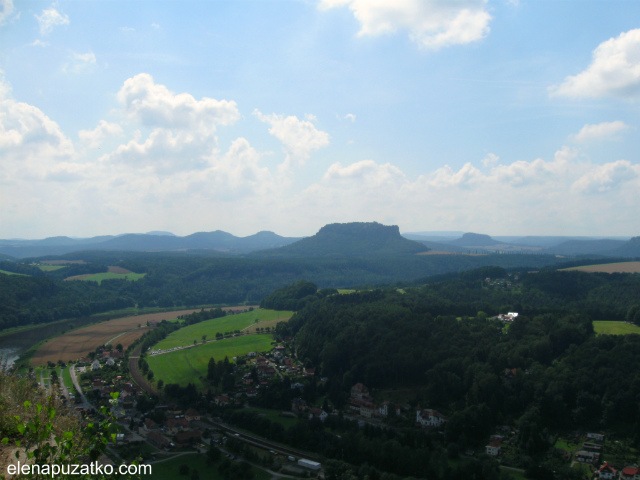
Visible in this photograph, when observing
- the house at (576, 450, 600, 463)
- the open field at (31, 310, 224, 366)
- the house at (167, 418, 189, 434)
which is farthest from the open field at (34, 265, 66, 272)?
the house at (576, 450, 600, 463)

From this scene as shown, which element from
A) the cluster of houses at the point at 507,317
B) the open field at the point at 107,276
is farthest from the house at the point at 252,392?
the open field at the point at 107,276

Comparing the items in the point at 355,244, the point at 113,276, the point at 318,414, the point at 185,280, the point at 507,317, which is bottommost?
the point at 318,414

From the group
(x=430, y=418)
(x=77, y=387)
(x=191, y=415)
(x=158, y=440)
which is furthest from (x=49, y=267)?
(x=430, y=418)

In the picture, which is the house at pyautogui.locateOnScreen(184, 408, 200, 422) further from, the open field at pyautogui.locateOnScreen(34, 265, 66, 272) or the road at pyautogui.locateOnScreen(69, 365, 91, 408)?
the open field at pyautogui.locateOnScreen(34, 265, 66, 272)

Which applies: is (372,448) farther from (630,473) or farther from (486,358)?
(486,358)

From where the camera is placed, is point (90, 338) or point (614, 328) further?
point (90, 338)

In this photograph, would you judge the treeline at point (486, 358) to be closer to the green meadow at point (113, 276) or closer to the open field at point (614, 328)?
the open field at point (614, 328)
